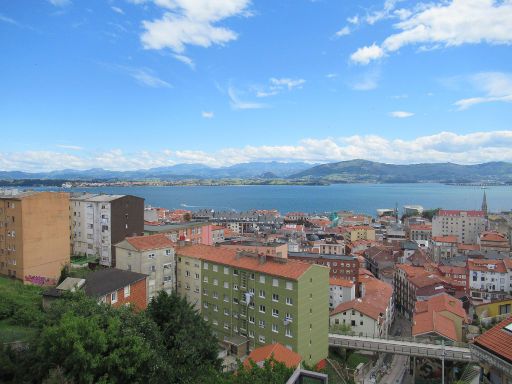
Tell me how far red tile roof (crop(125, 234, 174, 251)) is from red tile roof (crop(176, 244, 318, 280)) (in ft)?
4.88

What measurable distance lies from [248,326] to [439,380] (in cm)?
1458

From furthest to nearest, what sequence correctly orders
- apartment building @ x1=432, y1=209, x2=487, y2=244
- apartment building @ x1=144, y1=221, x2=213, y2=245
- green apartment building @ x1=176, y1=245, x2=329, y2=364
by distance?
apartment building @ x1=432, y1=209, x2=487, y2=244 → apartment building @ x1=144, y1=221, x2=213, y2=245 → green apartment building @ x1=176, y1=245, x2=329, y2=364

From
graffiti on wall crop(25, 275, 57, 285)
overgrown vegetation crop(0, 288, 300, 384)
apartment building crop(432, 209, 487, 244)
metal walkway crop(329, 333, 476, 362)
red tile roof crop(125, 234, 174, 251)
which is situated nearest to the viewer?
overgrown vegetation crop(0, 288, 300, 384)

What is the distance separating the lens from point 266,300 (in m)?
25.7

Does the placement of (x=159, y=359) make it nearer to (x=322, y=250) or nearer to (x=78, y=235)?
(x=78, y=235)

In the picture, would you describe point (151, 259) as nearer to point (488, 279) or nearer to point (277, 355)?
point (277, 355)

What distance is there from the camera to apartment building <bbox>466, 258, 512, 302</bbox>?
148 ft

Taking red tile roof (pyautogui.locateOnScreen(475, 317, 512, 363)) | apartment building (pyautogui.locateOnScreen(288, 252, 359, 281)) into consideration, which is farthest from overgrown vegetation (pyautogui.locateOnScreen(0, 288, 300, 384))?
apartment building (pyautogui.locateOnScreen(288, 252, 359, 281))

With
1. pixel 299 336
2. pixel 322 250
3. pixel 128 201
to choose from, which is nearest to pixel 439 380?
pixel 299 336

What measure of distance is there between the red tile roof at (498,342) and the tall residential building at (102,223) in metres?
33.6

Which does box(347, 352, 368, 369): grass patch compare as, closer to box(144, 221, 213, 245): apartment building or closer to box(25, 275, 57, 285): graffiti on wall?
box(144, 221, 213, 245): apartment building

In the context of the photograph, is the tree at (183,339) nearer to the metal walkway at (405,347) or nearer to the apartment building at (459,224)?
the metal walkway at (405,347)

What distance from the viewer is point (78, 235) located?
38.6 m

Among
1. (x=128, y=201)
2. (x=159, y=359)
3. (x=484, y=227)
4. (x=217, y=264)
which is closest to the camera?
(x=159, y=359)
